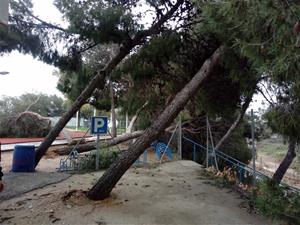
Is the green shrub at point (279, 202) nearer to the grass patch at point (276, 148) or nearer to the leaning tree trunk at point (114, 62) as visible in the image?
the grass patch at point (276, 148)

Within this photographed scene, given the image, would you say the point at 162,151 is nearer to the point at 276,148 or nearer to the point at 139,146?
the point at 139,146

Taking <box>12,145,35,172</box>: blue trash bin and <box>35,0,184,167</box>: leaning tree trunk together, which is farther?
<box>12,145,35,172</box>: blue trash bin

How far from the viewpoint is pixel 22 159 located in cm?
877

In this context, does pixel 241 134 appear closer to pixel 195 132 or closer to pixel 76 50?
pixel 195 132

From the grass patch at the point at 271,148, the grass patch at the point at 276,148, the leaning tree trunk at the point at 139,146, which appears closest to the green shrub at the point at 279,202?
the leaning tree trunk at the point at 139,146

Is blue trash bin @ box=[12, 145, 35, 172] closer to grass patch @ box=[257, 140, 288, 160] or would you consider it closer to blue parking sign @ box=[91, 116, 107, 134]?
blue parking sign @ box=[91, 116, 107, 134]

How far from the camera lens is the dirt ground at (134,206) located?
5.14 metres

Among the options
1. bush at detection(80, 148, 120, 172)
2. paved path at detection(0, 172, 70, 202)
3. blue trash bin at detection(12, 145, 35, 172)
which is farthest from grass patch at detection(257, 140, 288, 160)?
blue trash bin at detection(12, 145, 35, 172)

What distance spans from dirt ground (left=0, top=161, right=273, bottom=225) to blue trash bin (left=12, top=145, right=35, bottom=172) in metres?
1.58

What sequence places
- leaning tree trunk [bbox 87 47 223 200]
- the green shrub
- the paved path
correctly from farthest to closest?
1. the paved path
2. leaning tree trunk [bbox 87 47 223 200]
3. the green shrub

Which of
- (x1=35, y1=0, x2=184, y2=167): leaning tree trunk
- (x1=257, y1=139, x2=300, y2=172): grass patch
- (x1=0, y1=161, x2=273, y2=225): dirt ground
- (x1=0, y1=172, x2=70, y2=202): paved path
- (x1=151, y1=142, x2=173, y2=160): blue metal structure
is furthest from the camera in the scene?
(x1=151, y1=142, x2=173, y2=160): blue metal structure

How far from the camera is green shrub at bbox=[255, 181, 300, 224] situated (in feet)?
11.9

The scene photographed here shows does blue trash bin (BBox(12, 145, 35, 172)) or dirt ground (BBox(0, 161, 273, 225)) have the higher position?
blue trash bin (BBox(12, 145, 35, 172))

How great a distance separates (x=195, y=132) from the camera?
1463 centimetres
